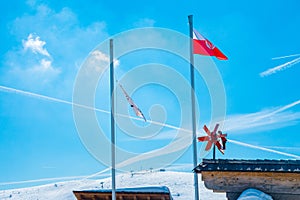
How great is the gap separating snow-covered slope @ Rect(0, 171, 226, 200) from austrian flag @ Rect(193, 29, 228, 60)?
1076 inches

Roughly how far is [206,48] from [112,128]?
5.44m

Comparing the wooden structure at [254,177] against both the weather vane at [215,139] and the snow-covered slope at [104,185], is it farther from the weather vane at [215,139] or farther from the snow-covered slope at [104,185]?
the snow-covered slope at [104,185]

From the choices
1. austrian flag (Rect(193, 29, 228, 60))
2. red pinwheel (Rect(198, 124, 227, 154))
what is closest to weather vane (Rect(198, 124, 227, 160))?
red pinwheel (Rect(198, 124, 227, 154))

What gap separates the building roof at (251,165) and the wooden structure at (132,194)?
4.84m

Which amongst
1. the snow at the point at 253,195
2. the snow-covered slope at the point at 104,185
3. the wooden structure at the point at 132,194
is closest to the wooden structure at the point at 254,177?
the snow at the point at 253,195

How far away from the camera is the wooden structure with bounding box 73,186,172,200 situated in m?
15.4

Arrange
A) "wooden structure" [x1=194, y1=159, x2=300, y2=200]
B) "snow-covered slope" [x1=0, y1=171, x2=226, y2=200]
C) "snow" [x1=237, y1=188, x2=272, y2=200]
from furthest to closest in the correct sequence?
"snow-covered slope" [x1=0, y1=171, x2=226, y2=200] → "wooden structure" [x1=194, y1=159, x2=300, y2=200] → "snow" [x1=237, y1=188, x2=272, y2=200]

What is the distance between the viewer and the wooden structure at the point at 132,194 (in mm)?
15391

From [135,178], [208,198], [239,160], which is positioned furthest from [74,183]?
[239,160]

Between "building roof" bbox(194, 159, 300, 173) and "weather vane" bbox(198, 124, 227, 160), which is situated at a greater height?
"weather vane" bbox(198, 124, 227, 160)

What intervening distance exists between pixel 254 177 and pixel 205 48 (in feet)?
19.8

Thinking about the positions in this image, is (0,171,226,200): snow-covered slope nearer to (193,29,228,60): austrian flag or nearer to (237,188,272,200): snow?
(193,29,228,60): austrian flag

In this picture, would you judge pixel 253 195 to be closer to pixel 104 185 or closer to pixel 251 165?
pixel 251 165

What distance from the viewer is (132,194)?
1584 cm
